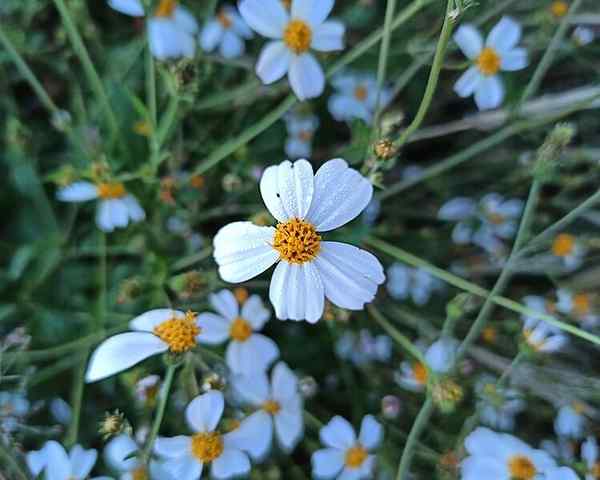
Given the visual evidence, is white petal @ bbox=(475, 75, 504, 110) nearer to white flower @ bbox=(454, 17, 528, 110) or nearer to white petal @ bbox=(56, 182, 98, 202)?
white flower @ bbox=(454, 17, 528, 110)

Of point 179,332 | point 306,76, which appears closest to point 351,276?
point 179,332

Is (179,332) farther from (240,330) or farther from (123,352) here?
(240,330)

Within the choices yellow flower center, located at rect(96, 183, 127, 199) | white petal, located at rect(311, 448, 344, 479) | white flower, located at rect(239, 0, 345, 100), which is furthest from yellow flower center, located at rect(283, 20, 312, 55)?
white petal, located at rect(311, 448, 344, 479)

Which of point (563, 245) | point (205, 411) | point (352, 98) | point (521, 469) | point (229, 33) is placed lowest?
point (521, 469)

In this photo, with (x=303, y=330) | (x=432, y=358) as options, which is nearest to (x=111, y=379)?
(x=303, y=330)

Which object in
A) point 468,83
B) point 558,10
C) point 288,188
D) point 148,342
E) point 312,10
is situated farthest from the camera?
point 558,10

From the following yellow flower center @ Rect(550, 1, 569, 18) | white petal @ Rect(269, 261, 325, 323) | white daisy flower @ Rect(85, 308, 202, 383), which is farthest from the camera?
yellow flower center @ Rect(550, 1, 569, 18)

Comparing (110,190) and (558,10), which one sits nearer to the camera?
(110,190)

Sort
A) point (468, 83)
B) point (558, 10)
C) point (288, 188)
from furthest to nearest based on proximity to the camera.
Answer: point (558, 10) < point (468, 83) < point (288, 188)
